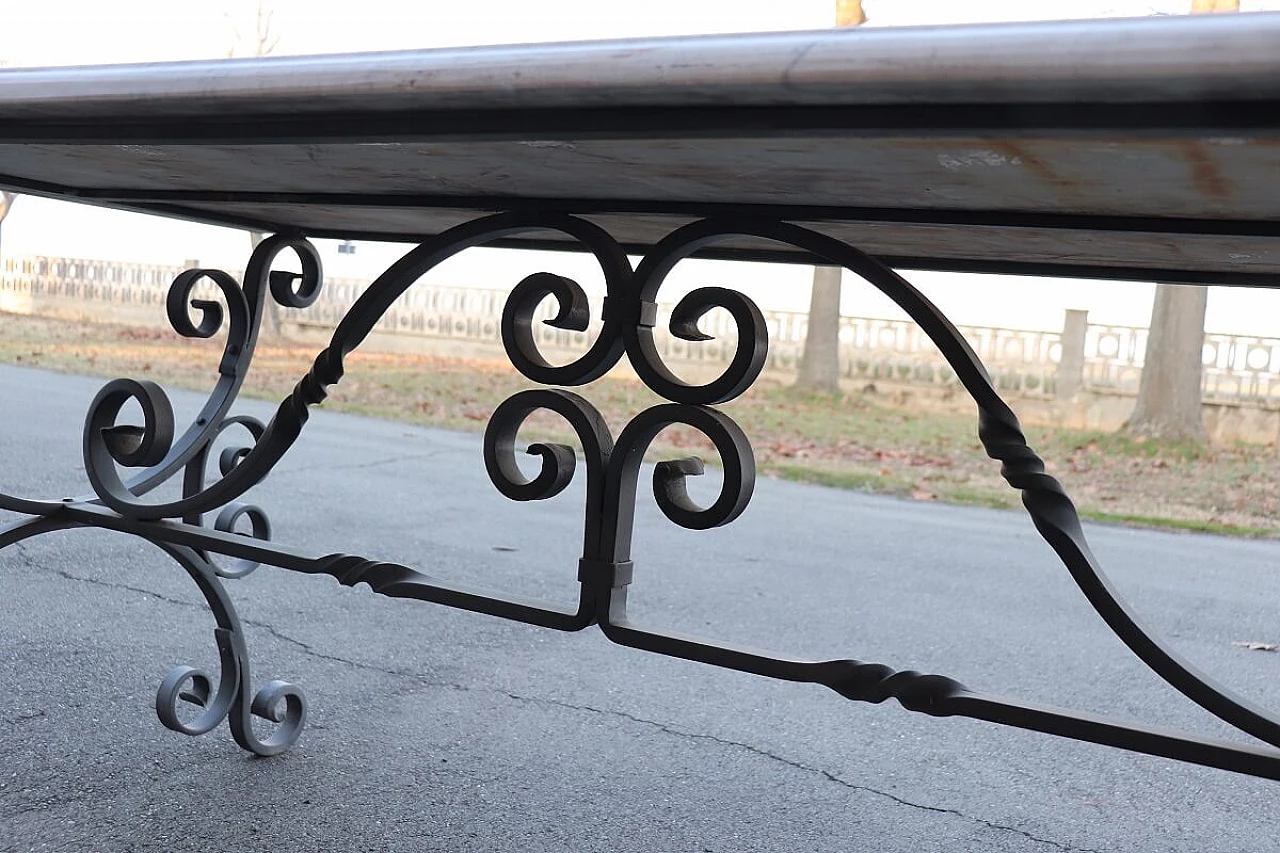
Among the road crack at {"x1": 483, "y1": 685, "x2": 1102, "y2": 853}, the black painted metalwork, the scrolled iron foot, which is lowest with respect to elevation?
the road crack at {"x1": 483, "y1": 685, "x2": 1102, "y2": 853}

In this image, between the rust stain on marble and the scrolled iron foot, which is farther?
the scrolled iron foot

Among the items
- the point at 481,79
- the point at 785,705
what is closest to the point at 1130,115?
the point at 481,79

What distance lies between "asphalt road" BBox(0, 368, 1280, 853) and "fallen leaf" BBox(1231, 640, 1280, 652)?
46mm

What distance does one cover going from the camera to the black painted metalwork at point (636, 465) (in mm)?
981

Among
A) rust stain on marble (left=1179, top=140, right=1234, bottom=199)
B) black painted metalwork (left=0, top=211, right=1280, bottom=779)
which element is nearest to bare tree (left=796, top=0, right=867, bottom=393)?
black painted metalwork (left=0, top=211, right=1280, bottom=779)

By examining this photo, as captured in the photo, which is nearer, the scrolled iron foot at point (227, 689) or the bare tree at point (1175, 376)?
the scrolled iron foot at point (227, 689)

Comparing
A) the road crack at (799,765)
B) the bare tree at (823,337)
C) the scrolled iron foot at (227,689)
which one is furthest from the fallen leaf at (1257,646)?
the bare tree at (823,337)

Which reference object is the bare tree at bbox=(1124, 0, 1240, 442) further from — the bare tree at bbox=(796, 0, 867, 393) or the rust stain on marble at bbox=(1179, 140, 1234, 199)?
the rust stain on marble at bbox=(1179, 140, 1234, 199)

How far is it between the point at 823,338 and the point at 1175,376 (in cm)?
326

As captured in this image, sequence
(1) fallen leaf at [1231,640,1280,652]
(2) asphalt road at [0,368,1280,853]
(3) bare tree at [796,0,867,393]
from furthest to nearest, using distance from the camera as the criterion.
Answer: (3) bare tree at [796,0,867,393]
(1) fallen leaf at [1231,640,1280,652]
(2) asphalt road at [0,368,1280,853]

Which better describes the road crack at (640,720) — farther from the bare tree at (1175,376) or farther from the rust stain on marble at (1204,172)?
the bare tree at (1175,376)

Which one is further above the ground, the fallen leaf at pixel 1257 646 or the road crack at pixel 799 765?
the road crack at pixel 799 765

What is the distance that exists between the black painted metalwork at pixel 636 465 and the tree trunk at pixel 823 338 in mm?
10240

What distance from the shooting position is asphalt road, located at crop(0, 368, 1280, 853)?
2.02 metres
